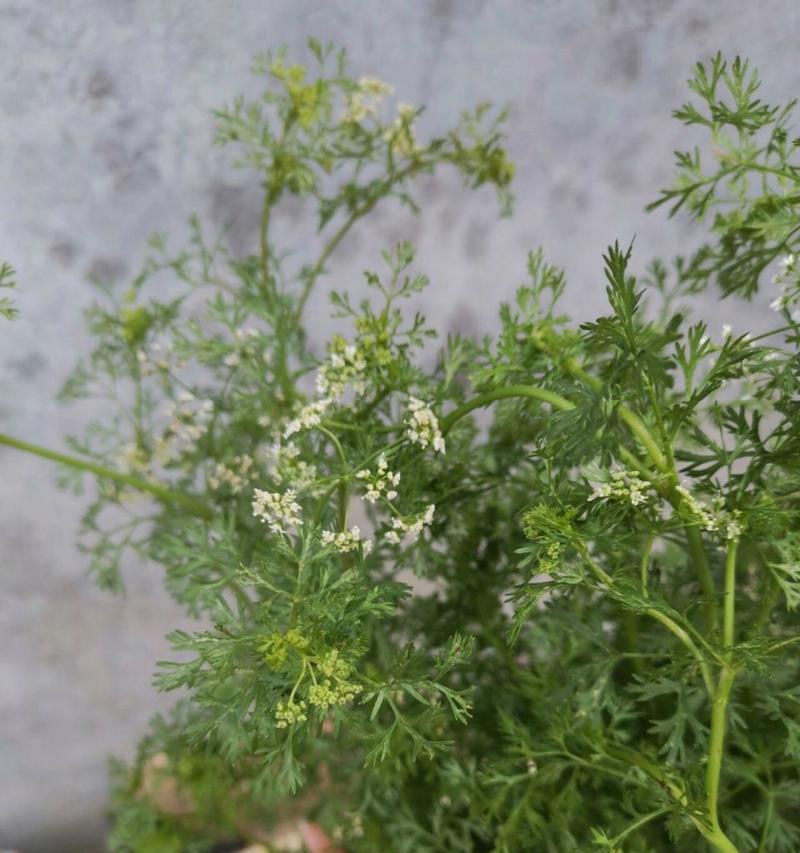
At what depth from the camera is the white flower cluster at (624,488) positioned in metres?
0.49

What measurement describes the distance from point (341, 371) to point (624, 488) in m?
0.19

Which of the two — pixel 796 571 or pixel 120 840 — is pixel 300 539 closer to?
pixel 796 571

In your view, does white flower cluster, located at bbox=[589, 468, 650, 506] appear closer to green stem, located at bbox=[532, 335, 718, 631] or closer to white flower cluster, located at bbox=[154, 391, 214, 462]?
green stem, located at bbox=[532, 335, 718, 631]

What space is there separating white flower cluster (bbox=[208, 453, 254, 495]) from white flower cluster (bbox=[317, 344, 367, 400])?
18cm

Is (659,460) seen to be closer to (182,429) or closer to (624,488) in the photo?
(624,488)

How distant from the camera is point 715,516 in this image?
1.71ft

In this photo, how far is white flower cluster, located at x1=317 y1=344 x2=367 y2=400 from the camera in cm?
57

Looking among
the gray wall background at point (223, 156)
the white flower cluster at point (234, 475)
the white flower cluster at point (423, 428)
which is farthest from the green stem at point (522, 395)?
the gray wall background at point (223, 156)

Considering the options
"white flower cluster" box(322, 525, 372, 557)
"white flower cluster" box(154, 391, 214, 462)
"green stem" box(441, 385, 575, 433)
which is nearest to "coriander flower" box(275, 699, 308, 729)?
→ "white flower cluster" box(322, 525, 372, 557)

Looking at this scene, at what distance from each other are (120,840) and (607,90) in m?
0.97

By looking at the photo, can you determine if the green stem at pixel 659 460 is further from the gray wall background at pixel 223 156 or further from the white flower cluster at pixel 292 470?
the gray wall background at pixel 223 156

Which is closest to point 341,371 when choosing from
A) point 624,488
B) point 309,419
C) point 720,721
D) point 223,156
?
point 309,419

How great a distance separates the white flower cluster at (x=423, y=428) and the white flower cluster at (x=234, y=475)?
22 cm

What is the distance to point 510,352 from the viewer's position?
0.58 metres
